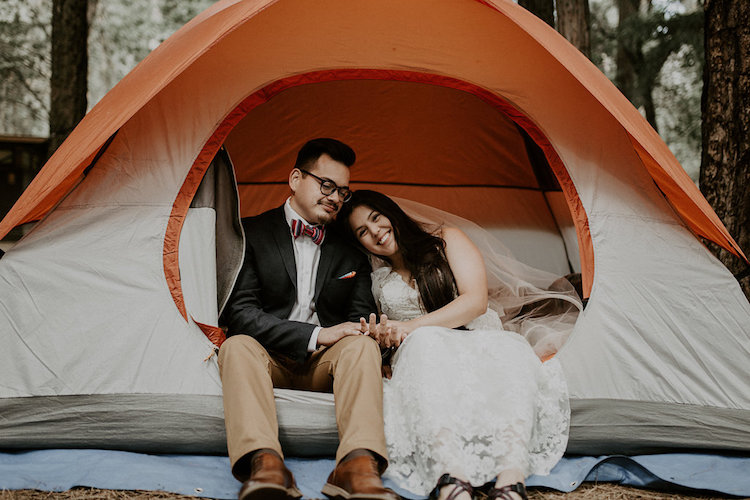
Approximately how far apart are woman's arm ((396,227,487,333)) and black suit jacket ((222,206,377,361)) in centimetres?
29

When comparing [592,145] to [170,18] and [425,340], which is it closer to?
[425,340]

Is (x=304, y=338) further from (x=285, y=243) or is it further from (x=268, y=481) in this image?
(x=268, y=481)

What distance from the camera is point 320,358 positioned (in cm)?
216

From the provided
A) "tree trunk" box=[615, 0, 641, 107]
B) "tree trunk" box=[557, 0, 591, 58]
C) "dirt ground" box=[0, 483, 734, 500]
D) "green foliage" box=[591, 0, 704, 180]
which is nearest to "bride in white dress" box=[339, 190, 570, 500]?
"dirt ground" box=[0, 483, 734, 500]

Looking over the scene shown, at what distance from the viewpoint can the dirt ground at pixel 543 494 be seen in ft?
5.83

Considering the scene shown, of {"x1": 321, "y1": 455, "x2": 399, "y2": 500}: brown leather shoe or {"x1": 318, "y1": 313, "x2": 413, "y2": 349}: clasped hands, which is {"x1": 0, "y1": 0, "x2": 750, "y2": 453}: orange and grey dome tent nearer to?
{"x1": 318, "y1": 313, "x2": 413, "y2": 349}: clasped hands

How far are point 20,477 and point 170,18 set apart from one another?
38.5 ft

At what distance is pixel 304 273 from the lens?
8.03 feet

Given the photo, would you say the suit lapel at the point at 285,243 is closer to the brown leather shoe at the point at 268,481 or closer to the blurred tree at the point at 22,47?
the brown leather shoe at the point at 268,481

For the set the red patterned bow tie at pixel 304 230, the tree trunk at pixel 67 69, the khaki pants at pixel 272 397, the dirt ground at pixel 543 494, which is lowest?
the dirt ground at pixel 543 494

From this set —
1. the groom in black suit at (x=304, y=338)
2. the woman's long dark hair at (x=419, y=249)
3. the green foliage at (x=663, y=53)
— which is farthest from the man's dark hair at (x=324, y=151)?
the green foliage at (x=663, y=53)

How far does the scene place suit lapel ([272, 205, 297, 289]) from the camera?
93.4 inches

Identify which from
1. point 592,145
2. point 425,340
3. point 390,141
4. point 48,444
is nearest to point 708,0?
point 592,145

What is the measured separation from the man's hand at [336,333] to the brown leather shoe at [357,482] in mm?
501
